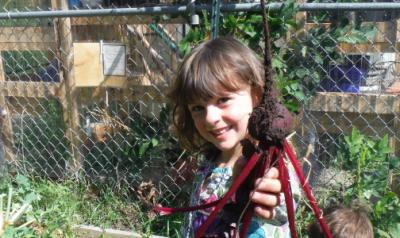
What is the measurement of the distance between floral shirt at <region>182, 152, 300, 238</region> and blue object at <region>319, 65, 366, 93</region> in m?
1.39

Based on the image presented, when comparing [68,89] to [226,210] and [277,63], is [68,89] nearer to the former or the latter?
[277,63]

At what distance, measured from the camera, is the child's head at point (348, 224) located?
A: 6.72 ft

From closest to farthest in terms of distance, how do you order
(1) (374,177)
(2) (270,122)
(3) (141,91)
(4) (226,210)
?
(2) (270,122)
(4) (226,210)
(1) (374,177)
(3) (141,91)

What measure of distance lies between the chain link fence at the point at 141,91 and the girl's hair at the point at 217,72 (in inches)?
35.8

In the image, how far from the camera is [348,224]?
6.74ft

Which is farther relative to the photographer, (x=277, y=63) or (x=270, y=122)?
(x=277, y=63)

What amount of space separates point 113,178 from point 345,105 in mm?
1706

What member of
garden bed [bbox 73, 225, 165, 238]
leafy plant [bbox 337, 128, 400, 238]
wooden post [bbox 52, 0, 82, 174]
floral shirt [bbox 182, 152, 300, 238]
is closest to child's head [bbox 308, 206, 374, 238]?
leafy plant [bbox 337, 128, 400, 238]

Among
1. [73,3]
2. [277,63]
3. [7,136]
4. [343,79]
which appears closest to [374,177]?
[343,79]

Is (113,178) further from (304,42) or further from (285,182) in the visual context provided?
(285,182)

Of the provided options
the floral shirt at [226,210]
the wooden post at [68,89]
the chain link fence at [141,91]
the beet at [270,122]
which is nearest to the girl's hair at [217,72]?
the floral shirt at [226,210]

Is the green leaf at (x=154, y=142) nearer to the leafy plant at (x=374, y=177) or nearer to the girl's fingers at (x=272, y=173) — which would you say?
the leafy plant at (x=374, y=177)

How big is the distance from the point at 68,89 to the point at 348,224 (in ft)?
7.10

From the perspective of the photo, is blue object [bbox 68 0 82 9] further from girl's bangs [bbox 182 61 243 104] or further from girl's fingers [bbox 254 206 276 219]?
girl's fingers [bbox 254 206 276 219]
